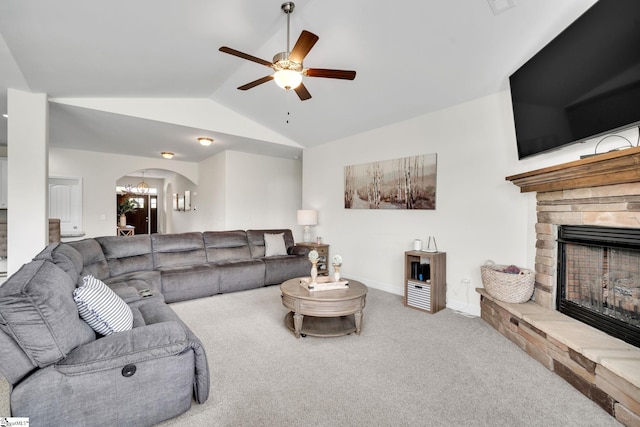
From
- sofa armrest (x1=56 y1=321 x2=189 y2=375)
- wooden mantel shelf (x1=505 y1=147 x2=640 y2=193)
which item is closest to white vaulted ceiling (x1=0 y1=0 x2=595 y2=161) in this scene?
wooden mantel shelf (x1=505 y1=147 x2=640 y2=193)

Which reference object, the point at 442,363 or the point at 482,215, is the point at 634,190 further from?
the point at 442,363

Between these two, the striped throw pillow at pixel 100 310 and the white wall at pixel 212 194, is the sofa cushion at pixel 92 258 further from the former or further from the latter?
the white wall at pixel 212 194

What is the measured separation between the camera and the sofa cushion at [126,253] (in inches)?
148

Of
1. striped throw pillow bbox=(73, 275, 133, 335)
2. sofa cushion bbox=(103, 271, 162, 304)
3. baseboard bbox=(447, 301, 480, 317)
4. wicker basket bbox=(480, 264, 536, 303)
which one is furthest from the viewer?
baseboard bbox=(447, 301, 480, 317)

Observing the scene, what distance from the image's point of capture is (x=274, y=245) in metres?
5.08

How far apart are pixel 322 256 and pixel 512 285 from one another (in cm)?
319

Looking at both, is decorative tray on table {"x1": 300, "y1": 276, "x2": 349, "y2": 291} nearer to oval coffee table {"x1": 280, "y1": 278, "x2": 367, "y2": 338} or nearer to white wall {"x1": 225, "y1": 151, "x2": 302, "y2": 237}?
oval coffee table {"x1": 280, "y1": 278, "x2": 367, "y2": 338}

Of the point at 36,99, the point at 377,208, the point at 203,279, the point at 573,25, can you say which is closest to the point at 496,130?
the point at 573,25

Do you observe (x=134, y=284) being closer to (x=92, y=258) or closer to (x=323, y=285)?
(x=92, y=258)

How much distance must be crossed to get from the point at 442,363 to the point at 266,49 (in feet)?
11.4

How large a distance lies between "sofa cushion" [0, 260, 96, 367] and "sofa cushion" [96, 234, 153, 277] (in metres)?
2.36

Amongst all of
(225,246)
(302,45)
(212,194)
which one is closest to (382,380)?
(302,45)

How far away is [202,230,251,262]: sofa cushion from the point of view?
4.63 metres

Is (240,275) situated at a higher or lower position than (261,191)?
lower
